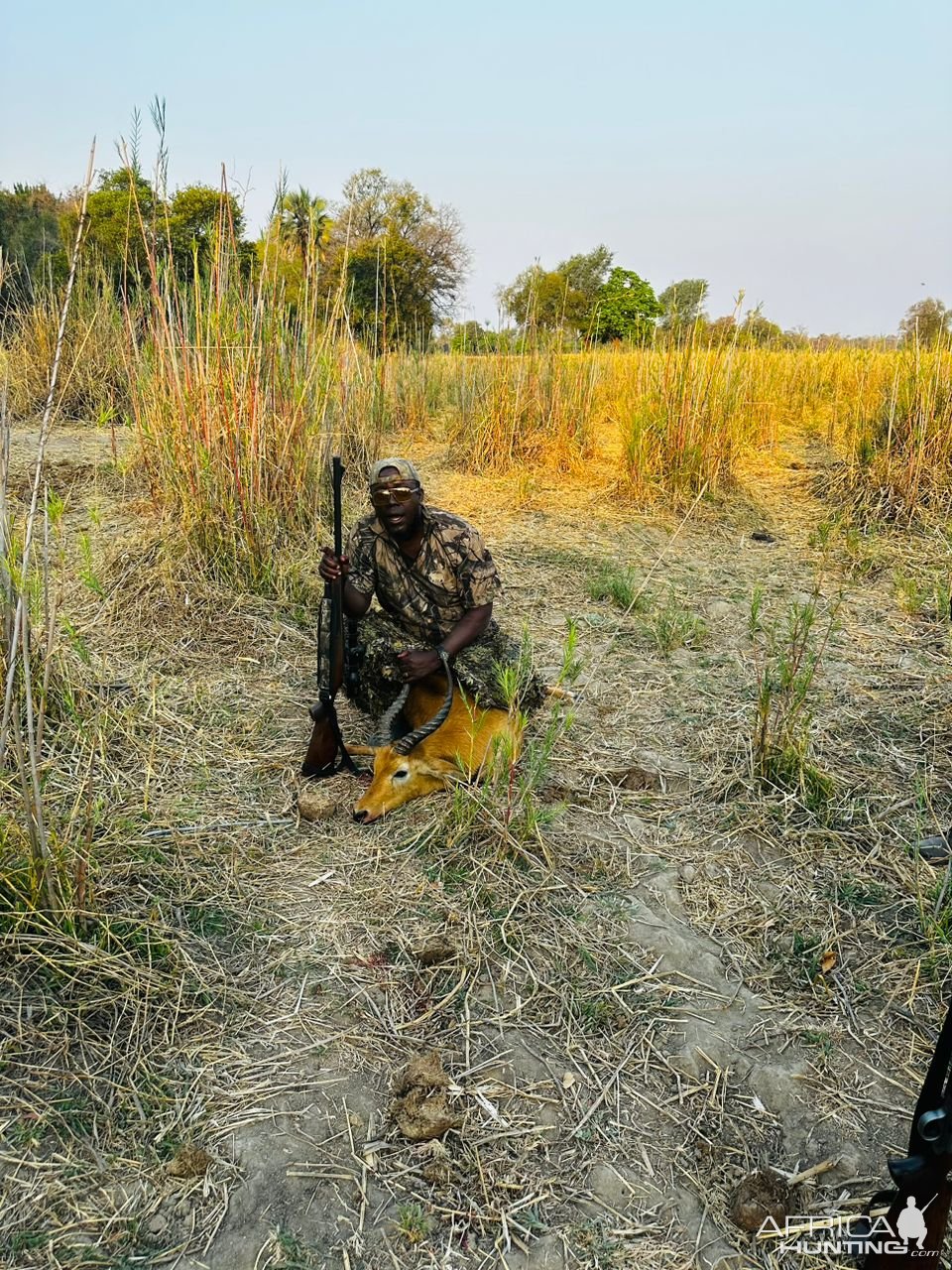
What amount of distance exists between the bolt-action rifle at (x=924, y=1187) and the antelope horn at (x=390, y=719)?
194cm

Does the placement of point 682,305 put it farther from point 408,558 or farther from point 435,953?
point 435,953

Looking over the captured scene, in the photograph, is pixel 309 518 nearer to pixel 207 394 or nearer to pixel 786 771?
pixel 207 394

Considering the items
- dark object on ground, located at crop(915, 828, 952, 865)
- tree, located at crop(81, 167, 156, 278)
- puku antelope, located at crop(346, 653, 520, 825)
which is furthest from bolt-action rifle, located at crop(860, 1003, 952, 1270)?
tree, located at crop(81, 167, 156, 278)

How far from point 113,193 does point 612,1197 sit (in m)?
12.4

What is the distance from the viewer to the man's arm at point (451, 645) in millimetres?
2570

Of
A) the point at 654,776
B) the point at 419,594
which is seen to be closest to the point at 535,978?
the point at 654,776

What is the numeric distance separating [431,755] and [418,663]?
1.00 ft

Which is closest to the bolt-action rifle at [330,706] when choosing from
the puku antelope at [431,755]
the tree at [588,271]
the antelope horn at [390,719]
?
the puku antelope at [431,755]

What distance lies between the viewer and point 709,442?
5844 mm

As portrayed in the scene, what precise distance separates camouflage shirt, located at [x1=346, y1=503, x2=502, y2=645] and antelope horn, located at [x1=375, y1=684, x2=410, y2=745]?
8.7 inches

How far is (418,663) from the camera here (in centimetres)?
256

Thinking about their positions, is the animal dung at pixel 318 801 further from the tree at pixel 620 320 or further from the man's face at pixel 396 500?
the tree at pixel 620 320

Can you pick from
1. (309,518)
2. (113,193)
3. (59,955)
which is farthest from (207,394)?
(113,193)

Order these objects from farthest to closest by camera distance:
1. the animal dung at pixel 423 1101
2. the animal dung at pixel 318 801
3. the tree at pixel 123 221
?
1. the tree at pixel 123 221
2. the animal dung at pixel 318 801
3. the animal dung at pixel 423 1101
